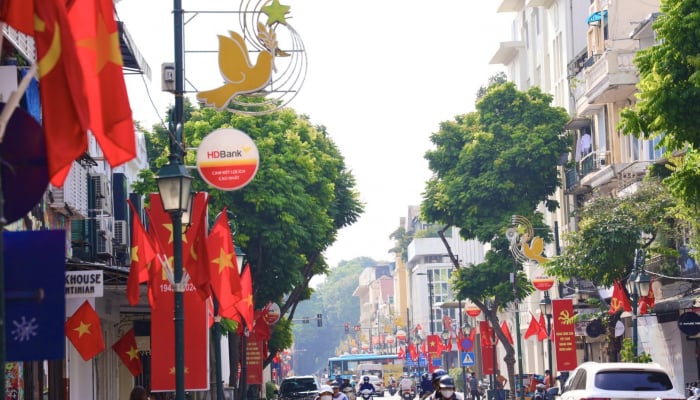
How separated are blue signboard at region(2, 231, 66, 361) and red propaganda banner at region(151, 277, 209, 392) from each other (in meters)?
11.5

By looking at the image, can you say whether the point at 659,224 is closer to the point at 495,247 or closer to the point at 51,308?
the point at 495,247

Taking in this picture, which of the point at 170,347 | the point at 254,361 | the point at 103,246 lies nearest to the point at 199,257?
the point at 170,347

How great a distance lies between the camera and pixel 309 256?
49344mm

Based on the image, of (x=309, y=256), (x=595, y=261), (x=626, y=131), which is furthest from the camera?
(x=309, y=256)

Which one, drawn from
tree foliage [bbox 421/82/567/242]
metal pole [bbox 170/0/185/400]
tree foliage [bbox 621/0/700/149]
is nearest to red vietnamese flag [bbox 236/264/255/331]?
metal pole [bbox 170/0/185/400]

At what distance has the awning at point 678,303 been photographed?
130 feet

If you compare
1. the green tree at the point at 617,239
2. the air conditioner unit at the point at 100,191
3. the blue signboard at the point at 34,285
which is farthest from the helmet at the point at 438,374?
the green tree at the point at 617,239

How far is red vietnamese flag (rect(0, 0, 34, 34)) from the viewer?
8.66m

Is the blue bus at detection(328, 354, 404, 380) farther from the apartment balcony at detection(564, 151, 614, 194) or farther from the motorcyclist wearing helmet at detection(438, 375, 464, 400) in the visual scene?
the motorcyclist wearing helmet at detection(438, 375, 464, 400)

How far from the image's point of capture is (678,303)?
41.1 meters

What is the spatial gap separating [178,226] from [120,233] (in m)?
19.2

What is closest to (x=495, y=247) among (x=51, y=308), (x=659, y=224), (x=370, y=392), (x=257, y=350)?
(x=370, y=392)

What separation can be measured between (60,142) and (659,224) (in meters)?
31.2

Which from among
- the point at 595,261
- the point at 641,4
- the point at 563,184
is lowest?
the point at 595,261
